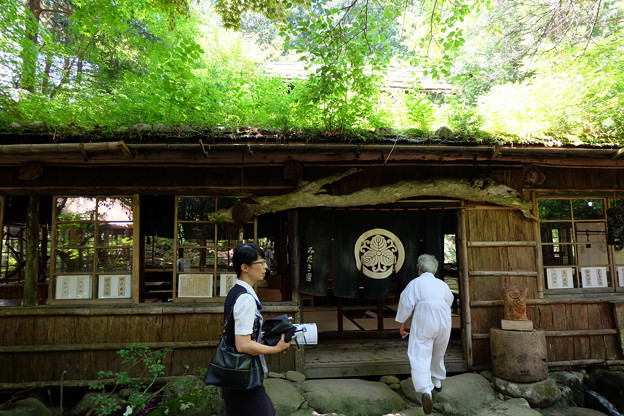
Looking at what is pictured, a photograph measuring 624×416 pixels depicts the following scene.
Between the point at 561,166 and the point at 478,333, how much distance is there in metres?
3.47

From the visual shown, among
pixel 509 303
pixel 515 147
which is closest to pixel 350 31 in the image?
pixel 515 147

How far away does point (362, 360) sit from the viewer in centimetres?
640

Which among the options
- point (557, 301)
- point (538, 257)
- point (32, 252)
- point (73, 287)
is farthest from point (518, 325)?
point (32, 252)

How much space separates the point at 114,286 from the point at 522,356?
22.7 feet

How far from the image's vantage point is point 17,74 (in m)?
8.38

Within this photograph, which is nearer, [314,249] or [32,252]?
[32,252]

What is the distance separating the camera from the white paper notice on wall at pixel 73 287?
5.94 meters

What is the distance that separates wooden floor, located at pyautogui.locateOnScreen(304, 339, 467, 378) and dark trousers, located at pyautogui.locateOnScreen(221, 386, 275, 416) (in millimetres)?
3722

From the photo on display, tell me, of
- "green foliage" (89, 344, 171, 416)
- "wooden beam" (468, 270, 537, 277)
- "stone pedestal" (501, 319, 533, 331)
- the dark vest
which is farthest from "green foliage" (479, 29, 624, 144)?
"green foliage" (89, 344, 171, 416)

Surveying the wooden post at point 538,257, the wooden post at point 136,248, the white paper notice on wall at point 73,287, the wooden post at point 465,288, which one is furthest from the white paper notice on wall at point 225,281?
the wooden post at point 538,257

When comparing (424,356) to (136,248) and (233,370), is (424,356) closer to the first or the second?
(233,370)

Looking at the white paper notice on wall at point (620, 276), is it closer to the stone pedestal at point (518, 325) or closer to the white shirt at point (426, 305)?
the stone pedestal at point (518, 325)

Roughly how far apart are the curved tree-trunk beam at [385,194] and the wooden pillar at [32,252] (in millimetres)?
2998

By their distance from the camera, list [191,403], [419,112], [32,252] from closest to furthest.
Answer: [191,403] < [32,252] < [419,112]
